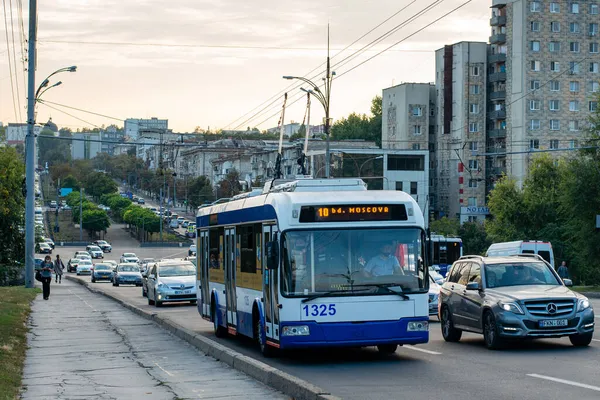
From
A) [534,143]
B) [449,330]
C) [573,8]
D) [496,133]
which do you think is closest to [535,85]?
[534,143]

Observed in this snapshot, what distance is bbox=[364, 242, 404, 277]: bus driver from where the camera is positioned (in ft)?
51.8

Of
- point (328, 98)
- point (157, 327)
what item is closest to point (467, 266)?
point (157, 327)

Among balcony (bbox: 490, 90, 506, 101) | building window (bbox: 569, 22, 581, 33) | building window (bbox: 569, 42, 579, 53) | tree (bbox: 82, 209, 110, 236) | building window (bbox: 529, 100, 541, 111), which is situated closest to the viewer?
building window (bbox: 569, 22, 581, 33)

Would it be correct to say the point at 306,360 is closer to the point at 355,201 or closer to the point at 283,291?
the point at 283,291

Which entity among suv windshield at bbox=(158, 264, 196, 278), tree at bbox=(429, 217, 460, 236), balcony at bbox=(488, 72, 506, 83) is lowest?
suv windshield at bbox=(158, 264, 196, 278)

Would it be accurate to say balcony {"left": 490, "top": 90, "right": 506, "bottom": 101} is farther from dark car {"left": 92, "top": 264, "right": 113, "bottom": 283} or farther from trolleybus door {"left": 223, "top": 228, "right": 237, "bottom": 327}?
trolleybus door {"left": 223, "top": 228, "right": 237, "bottom": 327}

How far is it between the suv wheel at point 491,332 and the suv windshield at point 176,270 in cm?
2010

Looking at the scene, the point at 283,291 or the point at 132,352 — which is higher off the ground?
the point at 283,291

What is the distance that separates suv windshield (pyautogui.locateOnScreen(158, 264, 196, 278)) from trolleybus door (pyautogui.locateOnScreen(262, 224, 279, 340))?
2047 cm

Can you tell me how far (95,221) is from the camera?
15362 cm

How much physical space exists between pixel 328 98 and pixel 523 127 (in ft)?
255

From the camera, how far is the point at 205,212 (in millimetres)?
23062

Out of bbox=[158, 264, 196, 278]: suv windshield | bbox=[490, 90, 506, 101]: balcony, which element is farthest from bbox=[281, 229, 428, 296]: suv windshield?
bbox=[490, 90, 506, 101]: balcony

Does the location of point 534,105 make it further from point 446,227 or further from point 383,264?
point 383,264
